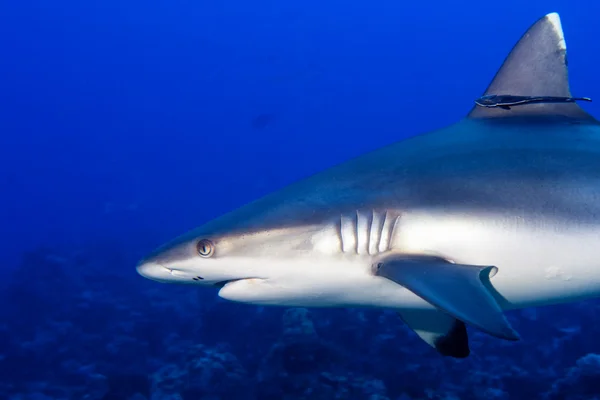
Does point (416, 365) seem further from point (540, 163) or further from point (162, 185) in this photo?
point (162, 185)

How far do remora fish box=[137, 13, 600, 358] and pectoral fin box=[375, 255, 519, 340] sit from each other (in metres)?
0.01

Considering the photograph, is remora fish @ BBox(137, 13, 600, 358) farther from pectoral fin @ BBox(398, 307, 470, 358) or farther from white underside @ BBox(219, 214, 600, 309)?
pectoral fin @ BBox(398, 307, 470, 358)

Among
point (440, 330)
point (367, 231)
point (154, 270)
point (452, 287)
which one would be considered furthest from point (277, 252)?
point (440, 330)

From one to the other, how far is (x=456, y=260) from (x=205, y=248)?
1.29m

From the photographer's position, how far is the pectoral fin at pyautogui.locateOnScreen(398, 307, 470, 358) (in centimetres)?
306

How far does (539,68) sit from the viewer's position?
10.5 feet

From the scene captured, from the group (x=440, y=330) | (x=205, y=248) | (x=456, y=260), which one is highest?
(x=205, y=248)

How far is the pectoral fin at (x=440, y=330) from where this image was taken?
3061 millimetres

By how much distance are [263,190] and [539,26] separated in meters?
51.6

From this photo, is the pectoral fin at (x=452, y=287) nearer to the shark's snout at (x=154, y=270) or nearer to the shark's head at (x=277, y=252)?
the shark's head at (x=277, y=252)

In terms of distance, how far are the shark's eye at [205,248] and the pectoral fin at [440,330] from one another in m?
1.45

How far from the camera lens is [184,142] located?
14262 centimetres

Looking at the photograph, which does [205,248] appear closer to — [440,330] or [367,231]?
[367,231]

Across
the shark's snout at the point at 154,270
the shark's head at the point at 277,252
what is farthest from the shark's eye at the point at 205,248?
the shark's snout at the point at 154,270
